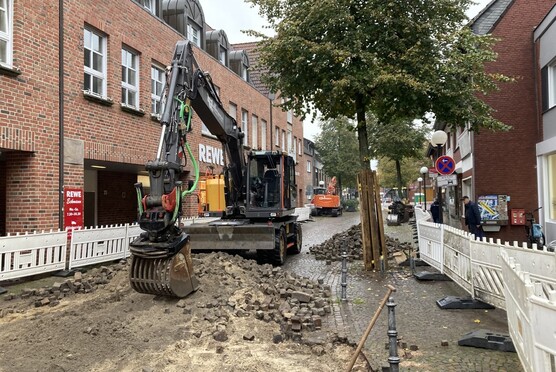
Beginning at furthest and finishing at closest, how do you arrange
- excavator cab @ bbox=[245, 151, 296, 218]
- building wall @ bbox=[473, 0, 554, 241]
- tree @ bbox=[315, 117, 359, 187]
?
tree @ bbox=[315, 117, 359, 187] → building wall @ bbox=[473, 0, 554, 241] → excavator cab @ bbox=[245, 151, 296, 218]

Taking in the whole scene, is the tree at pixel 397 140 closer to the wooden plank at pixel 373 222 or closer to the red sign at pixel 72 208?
the wooden plank at pixel 373 222

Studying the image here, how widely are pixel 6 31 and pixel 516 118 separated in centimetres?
1448

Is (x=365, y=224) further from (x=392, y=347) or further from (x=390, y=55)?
(x=392, y=347)

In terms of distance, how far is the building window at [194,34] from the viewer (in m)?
17.7


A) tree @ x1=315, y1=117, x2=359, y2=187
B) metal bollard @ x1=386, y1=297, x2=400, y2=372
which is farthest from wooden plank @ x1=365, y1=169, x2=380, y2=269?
tree @ x1=315, y1=117, x2=359, y2=187

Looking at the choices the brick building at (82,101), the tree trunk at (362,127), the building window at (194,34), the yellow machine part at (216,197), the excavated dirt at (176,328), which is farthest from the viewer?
the building window at (194,34)

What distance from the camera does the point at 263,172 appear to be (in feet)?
41.3

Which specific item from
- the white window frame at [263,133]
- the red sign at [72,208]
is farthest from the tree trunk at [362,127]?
the white window frame at [263,133]

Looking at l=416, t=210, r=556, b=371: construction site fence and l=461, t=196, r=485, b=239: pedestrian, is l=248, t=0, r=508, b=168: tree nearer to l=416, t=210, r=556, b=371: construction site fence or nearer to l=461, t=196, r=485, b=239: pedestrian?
l=461, t=196, r=485, b=239: pedestrian

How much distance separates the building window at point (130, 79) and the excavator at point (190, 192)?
3.81 metres

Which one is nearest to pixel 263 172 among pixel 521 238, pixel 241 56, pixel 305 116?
pixel 305 116

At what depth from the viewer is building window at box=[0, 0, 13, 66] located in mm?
9352

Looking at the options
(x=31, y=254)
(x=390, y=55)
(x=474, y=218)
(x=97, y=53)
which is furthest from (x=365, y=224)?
(x=97, y=53)

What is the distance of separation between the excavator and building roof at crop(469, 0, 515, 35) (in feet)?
28.0
